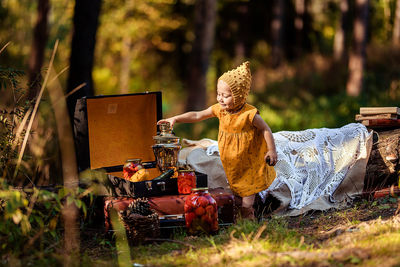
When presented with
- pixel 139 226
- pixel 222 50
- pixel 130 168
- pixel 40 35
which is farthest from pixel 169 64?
pixel 139 226

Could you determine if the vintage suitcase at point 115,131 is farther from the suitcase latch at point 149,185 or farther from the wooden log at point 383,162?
the wooden log at point 383,162

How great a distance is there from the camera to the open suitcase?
163 inches

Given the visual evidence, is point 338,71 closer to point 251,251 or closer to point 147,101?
point 147,101

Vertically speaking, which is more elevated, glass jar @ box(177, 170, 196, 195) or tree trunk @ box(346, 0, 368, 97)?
tree trunk @ box(346, 0, 368, 97)

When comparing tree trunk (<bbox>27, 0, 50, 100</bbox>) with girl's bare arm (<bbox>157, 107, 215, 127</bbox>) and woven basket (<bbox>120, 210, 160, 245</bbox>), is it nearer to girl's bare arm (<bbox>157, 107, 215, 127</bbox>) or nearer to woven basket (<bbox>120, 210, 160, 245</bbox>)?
girl's bare arm (<bbox>157, 107, 215, 127</bbox>)

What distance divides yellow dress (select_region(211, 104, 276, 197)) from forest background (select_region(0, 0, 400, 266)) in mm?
1399

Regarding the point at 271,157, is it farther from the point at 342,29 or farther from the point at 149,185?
the point at 342,29

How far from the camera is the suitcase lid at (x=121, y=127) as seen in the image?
15.8 feet

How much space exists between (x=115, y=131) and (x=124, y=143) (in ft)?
0.55

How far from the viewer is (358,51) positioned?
1320 cm

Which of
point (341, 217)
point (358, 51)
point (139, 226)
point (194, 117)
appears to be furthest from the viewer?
point (358, 51)

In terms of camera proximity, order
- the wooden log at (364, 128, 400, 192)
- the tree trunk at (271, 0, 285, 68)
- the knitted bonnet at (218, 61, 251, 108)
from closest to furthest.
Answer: the knitted bonnet at (218, 61, 251, 108) < the wooden log at (364, 128, 400, 192) < the tree trunk at (271, 0, 285, 68)

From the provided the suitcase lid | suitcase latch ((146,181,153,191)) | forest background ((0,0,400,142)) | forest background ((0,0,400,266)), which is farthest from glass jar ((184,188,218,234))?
forest background ((0,0,400,142))

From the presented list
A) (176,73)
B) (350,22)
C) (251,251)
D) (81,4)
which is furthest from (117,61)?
(251,251)
